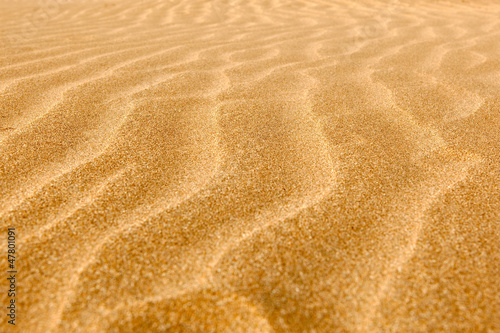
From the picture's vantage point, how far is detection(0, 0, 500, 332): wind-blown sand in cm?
72

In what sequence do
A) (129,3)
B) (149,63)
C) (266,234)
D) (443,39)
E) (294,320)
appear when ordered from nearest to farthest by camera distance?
(294,320), (266,234), (149,63), (443,39), (129,3)

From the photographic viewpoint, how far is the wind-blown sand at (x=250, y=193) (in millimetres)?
717

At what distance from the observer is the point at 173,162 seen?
45.9 inches

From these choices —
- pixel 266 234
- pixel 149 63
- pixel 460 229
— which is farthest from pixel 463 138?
pixel 149 63

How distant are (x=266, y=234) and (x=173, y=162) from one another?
0.42 m

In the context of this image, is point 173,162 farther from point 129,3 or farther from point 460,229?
point 129,3

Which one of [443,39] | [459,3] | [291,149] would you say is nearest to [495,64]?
[443,39]

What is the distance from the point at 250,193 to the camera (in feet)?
3.38

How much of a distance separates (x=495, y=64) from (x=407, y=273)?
1937 mm

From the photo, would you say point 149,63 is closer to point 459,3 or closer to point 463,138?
point 463,138

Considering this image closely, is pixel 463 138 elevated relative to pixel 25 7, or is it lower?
lower

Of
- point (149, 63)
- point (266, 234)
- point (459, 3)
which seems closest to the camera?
point (266, 234)

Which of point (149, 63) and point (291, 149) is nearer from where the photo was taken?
point (291, 149)

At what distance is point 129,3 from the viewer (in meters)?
4.90
